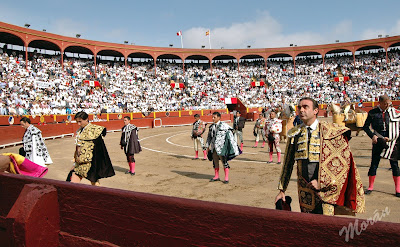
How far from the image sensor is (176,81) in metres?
40.0

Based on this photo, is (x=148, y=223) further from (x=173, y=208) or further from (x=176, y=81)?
(x=176, y=81)

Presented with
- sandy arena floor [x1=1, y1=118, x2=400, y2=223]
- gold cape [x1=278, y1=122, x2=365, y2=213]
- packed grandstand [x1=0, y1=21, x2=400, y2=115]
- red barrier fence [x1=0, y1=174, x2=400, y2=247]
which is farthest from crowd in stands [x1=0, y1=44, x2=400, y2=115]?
gold cape [x1=278, y1=122, x2=365, y2=213]

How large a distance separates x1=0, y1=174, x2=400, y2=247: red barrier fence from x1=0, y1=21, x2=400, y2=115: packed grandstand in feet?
68.2

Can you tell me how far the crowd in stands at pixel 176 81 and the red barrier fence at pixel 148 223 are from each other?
20.7m

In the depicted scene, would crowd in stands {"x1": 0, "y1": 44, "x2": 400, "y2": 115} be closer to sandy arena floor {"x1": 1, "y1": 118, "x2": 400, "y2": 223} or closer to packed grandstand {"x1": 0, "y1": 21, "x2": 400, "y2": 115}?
packed grandstand {"x1": 0, "y1": 21, "x2": 400, "y2": 115}

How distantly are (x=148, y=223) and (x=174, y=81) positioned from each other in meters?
38.8

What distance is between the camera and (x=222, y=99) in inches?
1497

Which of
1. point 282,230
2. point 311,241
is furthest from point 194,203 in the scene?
point 311,241

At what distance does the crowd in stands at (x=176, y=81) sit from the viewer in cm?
2498

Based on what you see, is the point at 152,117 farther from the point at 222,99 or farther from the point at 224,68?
the point at 224,68

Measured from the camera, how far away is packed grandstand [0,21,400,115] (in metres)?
25.2

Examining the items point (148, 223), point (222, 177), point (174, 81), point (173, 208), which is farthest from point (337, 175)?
point (174, 81)

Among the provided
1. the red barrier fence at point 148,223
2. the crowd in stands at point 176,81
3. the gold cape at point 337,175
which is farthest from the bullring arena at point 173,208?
the crowd in stands at point 176,81

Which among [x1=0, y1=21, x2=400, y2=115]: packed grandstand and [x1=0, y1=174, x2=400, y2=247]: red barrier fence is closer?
[x1=0, y1=174, x2=400, y2=247]: red barrier fence
